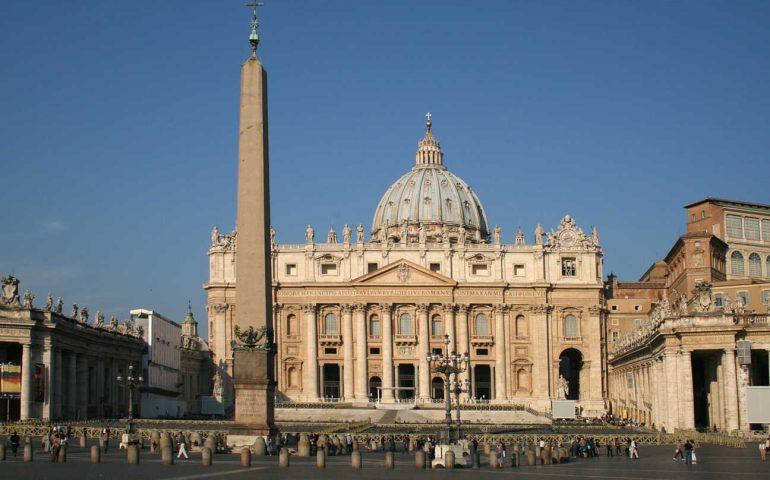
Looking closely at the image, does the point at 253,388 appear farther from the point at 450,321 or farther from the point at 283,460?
the point at 450,321

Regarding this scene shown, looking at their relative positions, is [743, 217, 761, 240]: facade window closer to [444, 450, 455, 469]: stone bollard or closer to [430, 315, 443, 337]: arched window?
[430, 315, 443, 337]: arched window

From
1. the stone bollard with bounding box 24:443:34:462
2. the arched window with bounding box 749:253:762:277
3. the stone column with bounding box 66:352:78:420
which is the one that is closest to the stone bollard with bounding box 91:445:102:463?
the stone bollard with bounding box 24:443:34:462

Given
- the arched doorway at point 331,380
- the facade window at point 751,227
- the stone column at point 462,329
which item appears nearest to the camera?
the facade window at point 751,227

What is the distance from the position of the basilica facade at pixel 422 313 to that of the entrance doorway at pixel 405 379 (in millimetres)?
150

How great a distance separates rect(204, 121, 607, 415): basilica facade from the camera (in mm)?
107875

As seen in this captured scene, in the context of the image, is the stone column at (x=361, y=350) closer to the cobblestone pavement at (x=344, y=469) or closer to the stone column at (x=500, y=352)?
the stone column at (x=500, y=352)

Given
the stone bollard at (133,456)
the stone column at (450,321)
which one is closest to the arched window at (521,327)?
the stone column at (450,321)

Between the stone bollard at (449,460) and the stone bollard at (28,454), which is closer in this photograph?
the stone bollard at (28,454)

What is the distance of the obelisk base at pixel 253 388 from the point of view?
130 feet

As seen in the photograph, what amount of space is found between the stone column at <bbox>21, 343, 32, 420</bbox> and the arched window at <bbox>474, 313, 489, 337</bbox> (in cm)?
5375

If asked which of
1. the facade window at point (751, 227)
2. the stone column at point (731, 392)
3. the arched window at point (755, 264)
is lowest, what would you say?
the stone column at point (731, 392)

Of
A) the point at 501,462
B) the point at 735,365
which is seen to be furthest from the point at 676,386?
the point at 501,462

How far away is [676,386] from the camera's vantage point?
2445 inches

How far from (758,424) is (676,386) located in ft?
15.4
